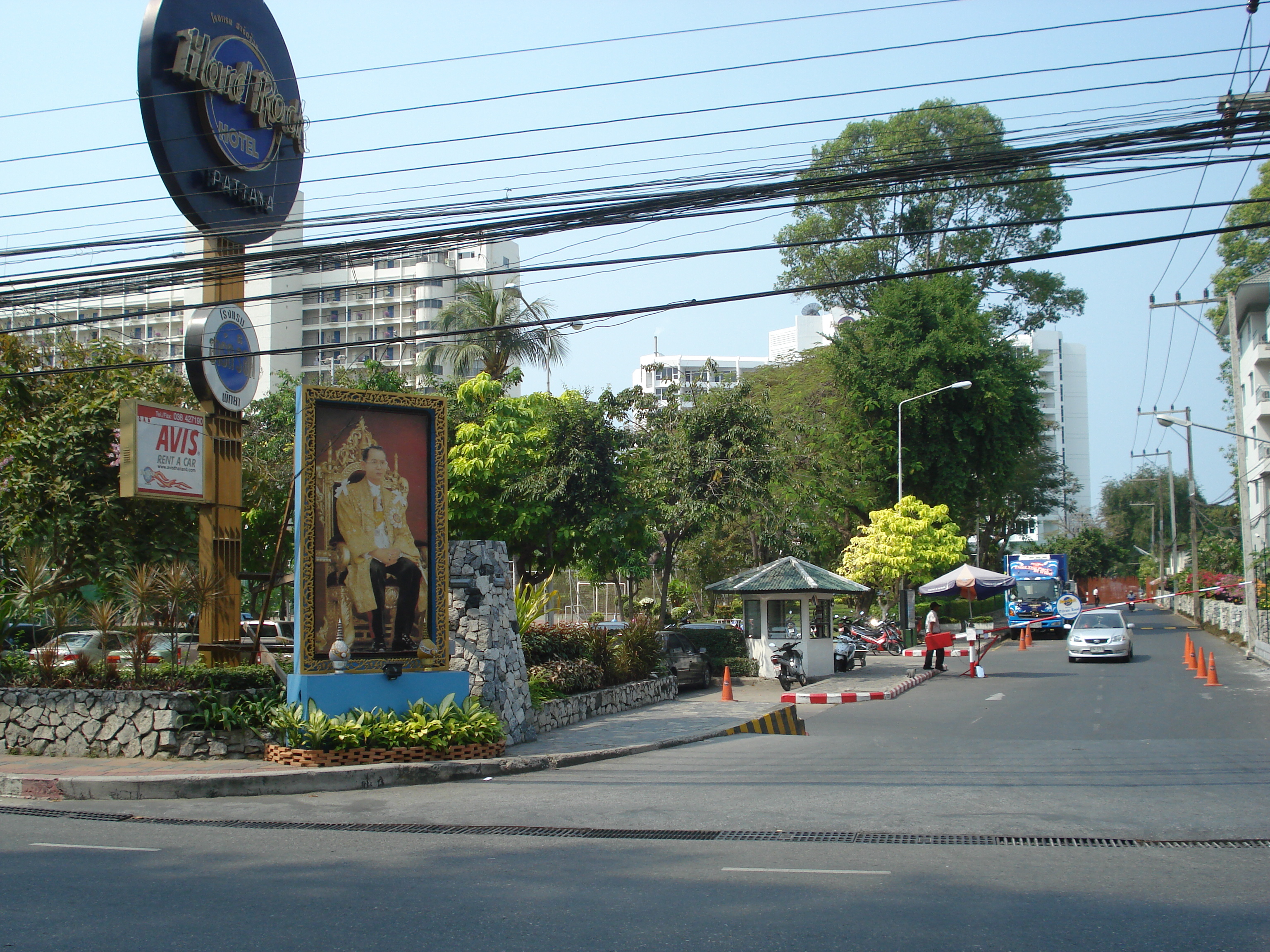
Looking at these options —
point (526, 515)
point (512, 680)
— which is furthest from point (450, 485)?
point (512, 680)

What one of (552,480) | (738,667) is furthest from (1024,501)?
(552,480)

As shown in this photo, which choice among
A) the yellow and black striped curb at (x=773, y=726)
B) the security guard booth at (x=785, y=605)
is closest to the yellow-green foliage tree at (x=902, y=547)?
the security guard booth at (x=785, y=605)

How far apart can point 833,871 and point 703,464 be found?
2027 centimetres

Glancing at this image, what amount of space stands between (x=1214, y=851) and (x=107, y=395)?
17334mm

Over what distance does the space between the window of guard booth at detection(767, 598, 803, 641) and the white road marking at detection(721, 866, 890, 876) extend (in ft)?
63.0

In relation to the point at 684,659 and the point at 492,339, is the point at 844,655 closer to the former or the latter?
the point at 684,659

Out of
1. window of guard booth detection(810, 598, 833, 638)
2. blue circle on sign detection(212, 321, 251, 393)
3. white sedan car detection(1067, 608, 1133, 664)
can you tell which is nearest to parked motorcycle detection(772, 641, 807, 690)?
window of guard booth detection(810, 598, 833, 638)

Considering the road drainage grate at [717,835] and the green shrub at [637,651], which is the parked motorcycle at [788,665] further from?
the road drainage grate at [717,835]

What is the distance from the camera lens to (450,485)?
1008 inches

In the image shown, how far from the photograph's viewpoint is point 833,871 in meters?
7.26

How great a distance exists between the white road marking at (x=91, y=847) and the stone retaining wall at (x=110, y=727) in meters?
4.12

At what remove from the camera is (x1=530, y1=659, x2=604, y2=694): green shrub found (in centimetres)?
1712

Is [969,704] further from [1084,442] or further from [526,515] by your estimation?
[1084,442]

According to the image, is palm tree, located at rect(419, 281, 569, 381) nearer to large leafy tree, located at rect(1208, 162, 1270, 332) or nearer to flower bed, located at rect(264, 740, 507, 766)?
flower bed, located at rect(264, 740, 507, 766)
